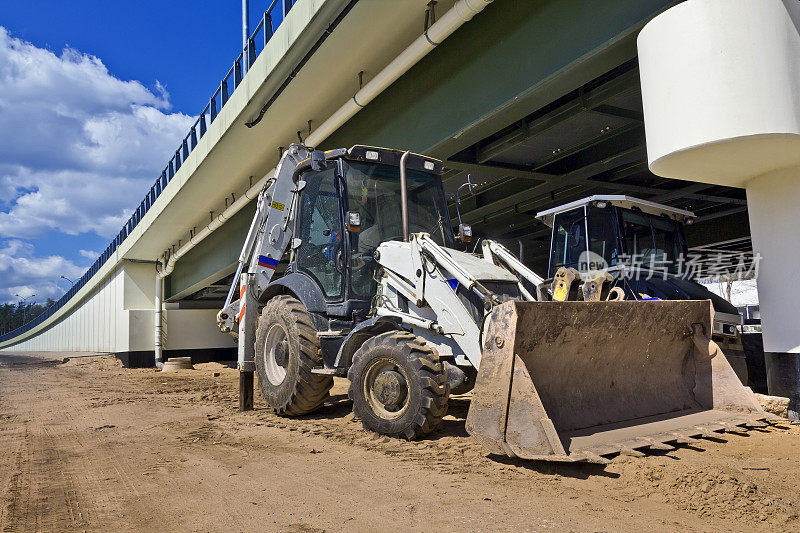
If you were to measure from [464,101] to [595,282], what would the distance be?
170 inches

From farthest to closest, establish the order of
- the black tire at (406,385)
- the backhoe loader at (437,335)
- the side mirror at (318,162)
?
the side mirror at (318,162), the black tire at (406,385), the backhoe loader at (437,335)

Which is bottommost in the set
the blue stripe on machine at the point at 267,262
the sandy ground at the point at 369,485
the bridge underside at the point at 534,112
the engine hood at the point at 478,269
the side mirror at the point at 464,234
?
the sandy ground at the point at 369,485

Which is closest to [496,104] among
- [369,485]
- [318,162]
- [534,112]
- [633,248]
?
[534,112]

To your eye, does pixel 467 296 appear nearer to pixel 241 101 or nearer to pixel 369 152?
pixel 369 152

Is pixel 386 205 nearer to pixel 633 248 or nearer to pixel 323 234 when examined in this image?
pixel 323 234

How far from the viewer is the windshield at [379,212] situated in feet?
21.3

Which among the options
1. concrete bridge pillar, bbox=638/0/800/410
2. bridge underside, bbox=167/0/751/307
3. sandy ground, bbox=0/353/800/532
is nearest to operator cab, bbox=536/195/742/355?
bridge underside, bbox=167/0/751/307

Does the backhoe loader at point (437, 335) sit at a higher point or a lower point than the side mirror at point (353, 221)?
lower

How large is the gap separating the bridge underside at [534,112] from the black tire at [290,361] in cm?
278

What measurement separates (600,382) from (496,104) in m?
4.33

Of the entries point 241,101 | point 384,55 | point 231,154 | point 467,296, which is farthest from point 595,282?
point 231,154

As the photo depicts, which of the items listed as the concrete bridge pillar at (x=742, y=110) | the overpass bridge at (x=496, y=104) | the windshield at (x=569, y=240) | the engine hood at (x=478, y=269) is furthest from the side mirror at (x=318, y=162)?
the windshield at (x=569, y=240)

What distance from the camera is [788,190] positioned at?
6.13 meters

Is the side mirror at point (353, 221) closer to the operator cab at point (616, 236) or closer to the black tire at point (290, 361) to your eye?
the black tire at point (290, 361)
